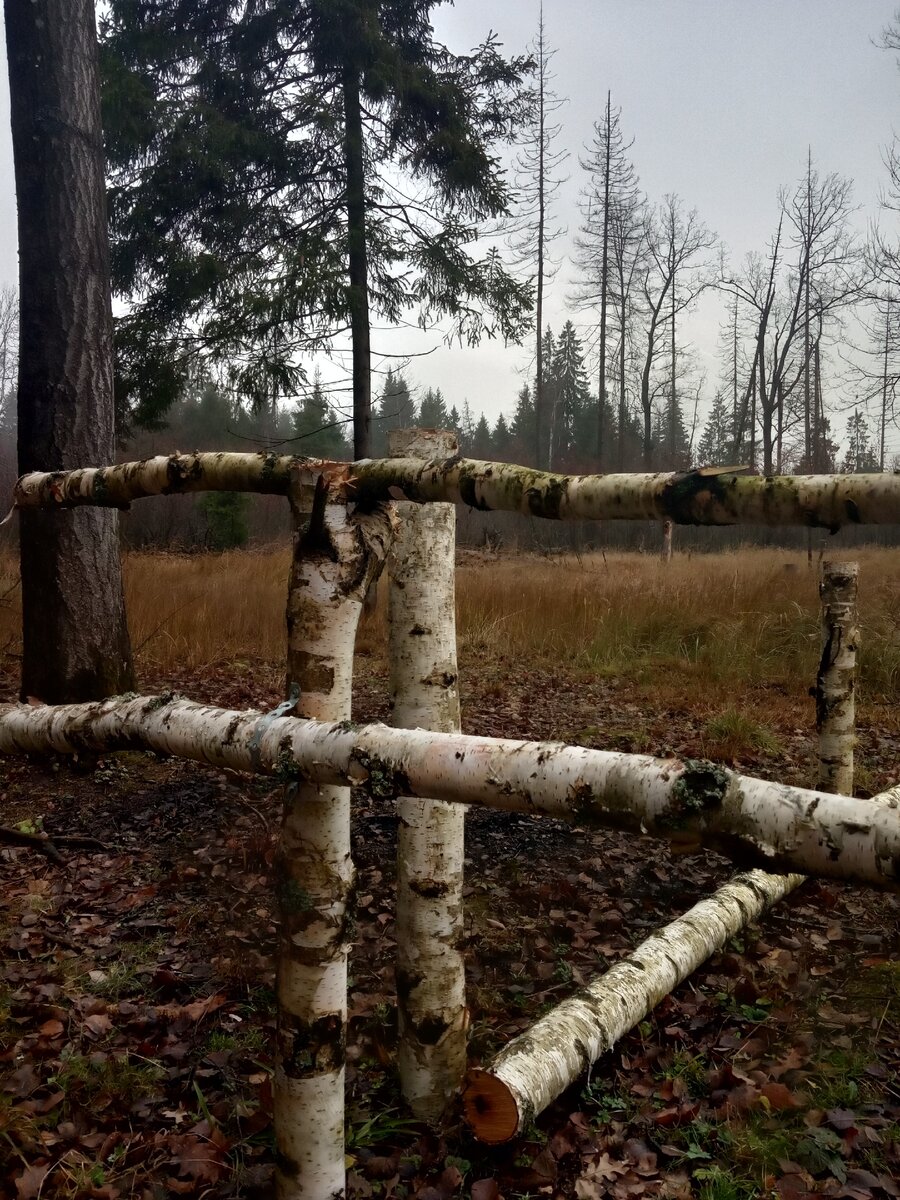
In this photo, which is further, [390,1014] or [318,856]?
[390,1014]

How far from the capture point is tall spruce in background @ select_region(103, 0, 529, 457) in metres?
8.91

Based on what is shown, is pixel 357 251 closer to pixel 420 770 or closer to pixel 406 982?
pixel 406 982

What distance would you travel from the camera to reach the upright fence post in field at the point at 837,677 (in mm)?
3859

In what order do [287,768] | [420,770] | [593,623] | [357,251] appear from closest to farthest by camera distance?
[420,770]
[287,768]
[593,623]
[357,251]

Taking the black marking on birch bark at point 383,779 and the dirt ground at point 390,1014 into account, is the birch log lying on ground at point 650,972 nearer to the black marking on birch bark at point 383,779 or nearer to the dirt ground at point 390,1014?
the dirt ground at point 390,1014

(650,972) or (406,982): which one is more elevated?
(406,982)

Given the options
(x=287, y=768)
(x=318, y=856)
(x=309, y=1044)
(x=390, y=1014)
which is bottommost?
(x=390, y=1014)

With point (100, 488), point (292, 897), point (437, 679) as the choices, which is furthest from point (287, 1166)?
point (100, 488)

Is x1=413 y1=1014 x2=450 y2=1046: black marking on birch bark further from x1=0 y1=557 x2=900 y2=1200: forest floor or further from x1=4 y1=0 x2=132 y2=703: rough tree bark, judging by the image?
x1=4 y1=0 x2=132 y2=703: rough tree bark

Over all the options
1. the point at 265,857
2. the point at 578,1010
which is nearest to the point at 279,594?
the point at 265,857

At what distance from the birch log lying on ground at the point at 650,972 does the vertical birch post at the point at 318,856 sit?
579mm

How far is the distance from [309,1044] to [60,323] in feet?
14.7

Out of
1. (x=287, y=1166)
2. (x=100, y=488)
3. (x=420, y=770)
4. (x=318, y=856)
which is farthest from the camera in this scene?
(x=100, y=488)

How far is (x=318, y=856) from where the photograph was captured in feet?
6.04
